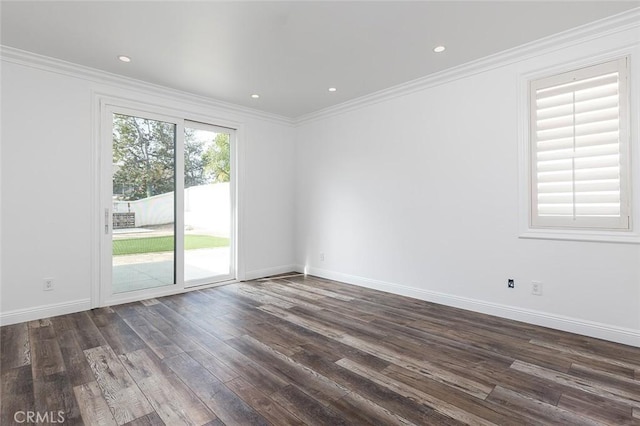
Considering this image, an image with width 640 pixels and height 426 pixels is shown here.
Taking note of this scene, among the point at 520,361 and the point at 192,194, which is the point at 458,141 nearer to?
the point at 520,361

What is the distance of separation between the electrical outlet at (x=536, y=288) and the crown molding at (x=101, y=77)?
14.8 feet

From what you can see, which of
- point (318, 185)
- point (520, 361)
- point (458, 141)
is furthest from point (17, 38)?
point (520, 361)

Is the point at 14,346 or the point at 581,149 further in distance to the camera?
the point at 581,149

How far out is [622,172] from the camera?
8.60 ft

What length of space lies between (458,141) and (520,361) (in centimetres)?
234

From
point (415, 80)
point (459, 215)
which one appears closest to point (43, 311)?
point (459, 215)

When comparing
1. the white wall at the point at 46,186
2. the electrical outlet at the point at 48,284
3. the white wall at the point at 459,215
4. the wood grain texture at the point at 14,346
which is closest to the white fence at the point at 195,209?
the white wall at the point at 46,186

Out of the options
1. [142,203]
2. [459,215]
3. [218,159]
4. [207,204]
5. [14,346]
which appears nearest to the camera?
[14,346]

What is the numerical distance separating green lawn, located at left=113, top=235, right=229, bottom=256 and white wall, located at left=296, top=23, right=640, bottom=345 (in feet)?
6.11

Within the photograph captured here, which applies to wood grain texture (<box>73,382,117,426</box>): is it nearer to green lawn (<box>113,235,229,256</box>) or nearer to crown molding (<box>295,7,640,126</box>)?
green lawn (<box>113,235,229,256</box>)

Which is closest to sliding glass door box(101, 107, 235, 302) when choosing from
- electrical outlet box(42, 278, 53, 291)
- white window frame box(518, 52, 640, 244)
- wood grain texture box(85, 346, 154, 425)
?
electrical outlet box(42, 278, 53, 291)

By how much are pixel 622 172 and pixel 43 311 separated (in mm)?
5784
